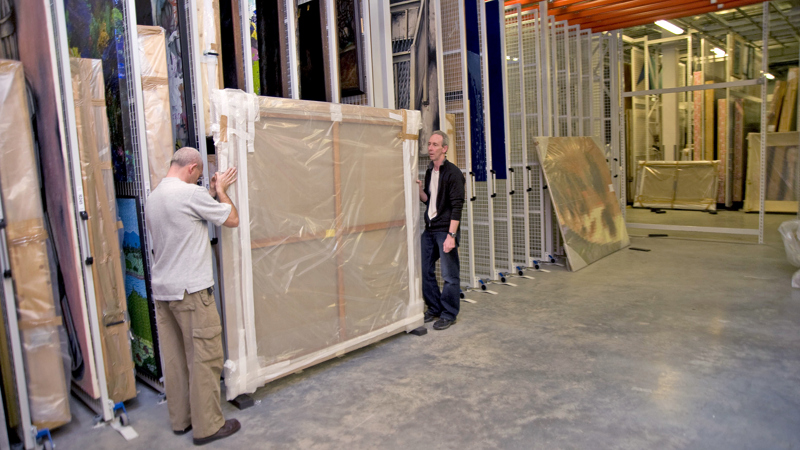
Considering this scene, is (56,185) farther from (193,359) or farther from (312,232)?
(312,232)

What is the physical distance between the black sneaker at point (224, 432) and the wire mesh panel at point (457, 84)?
3.18 m

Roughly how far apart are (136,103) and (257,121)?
0.68 meters

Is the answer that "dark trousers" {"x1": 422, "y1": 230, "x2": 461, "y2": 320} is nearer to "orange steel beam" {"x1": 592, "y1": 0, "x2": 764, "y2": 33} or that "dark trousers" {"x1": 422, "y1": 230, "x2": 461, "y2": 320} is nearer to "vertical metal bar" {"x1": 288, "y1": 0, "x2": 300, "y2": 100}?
"vertical metal bar" {"x1": 288, "y1": 0, "x2": 300, "y2": 100}

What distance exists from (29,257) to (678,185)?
11.9m

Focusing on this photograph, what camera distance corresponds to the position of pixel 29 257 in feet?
9.17

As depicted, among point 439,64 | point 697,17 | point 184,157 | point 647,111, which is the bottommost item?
point 184,157

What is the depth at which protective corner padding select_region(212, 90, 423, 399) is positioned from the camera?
3.14 metres

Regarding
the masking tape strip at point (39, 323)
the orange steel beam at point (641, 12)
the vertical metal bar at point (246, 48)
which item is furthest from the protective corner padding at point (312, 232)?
the orange steel beam at point (641, 12)

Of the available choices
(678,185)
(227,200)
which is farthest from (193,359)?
(678,185)

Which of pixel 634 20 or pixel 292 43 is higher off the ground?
pixel 634 20

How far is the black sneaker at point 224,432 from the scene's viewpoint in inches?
109

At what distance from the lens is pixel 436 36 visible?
514 centimetres

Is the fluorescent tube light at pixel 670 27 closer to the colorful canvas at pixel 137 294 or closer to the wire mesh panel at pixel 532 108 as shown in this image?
the wire mesh panel at pixel 532 108

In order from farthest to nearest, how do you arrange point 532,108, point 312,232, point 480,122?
point 532,108 → point 480,122 → point 312,232
